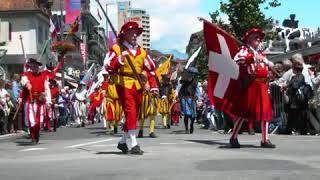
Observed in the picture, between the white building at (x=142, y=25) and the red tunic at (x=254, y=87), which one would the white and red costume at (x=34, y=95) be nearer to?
the white building at (x=142, y=25)

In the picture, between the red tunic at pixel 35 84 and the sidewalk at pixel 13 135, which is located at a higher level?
the red tunic at pixel 35 84

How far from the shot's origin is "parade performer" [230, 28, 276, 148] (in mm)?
11312

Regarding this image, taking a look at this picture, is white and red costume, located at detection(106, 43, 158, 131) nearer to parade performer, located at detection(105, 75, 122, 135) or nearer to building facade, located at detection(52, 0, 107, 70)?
parade performer, located at detection(105, 75, 122, 135)

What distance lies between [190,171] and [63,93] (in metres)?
22.0

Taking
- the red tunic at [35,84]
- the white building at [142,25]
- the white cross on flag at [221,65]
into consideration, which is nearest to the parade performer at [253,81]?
the white cross on flag at [221,65]

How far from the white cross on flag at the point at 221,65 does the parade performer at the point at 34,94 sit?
426 centimetres

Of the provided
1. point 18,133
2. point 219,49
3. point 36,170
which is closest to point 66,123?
point 18,133

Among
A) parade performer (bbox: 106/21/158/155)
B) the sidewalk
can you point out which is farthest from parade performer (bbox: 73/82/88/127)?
parade performer (bbox: 106/21/158/155)

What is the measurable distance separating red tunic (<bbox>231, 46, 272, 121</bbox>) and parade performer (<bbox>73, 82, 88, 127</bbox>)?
60.9 ft

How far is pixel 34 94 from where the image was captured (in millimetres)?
14922

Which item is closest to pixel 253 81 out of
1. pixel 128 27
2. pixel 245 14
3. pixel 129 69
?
pixel 129 69

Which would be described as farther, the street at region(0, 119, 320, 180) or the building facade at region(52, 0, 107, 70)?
the building facade at region(52, 0, 107, 70)

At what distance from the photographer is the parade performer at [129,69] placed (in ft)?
33.8

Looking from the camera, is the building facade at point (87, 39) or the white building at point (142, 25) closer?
the white building at point (142, 25)
